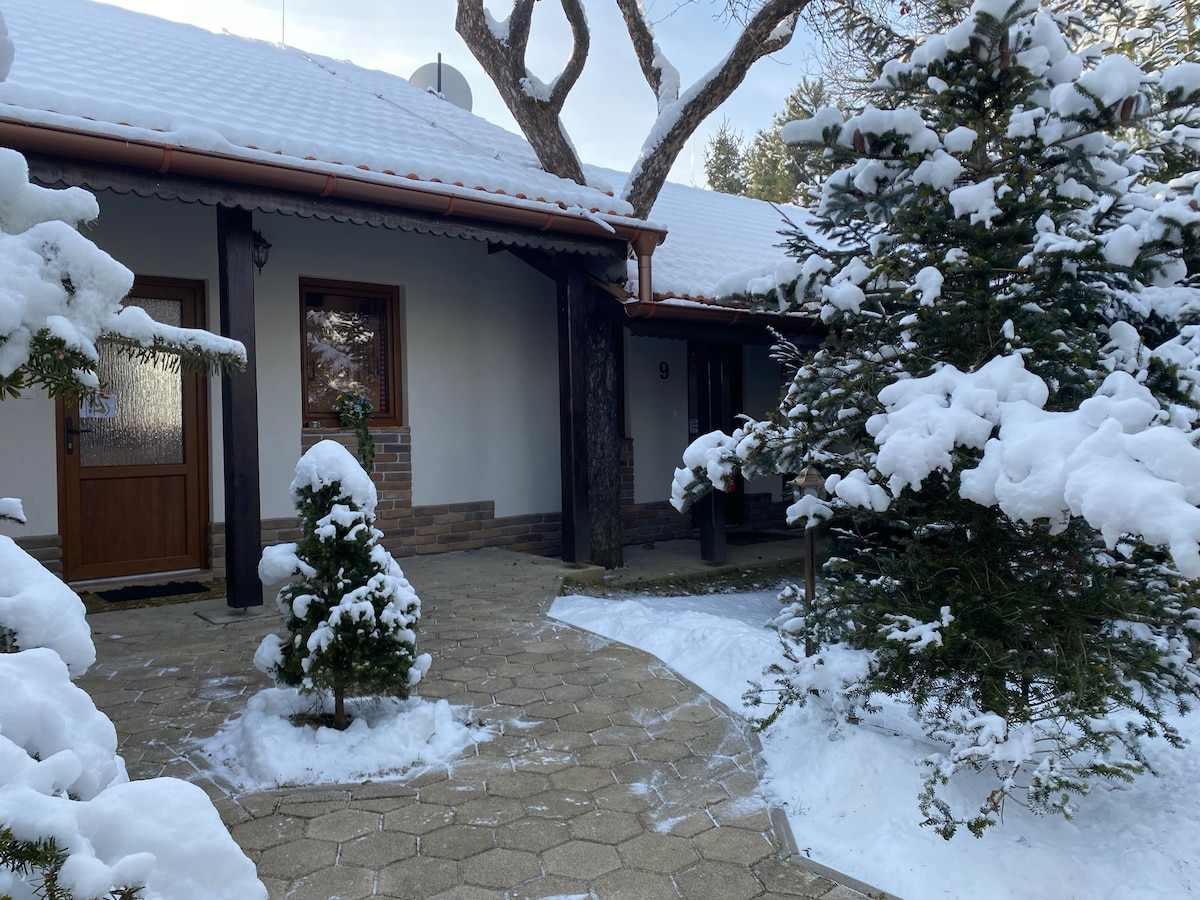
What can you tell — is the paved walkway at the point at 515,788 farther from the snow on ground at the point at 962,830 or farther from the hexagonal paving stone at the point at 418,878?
the snow on ground at the point at 962,830

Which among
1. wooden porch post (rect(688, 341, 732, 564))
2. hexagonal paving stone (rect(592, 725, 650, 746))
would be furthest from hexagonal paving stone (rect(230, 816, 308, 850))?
wooden porch post (rect(688, 341, 732, 564))

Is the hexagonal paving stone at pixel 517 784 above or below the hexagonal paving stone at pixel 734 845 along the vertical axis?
above

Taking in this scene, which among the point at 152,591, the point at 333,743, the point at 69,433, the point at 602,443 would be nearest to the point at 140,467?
the point at 69,433

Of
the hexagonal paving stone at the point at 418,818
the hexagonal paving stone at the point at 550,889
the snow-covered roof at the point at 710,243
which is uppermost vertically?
the snow-covered roof at the point at 710,243

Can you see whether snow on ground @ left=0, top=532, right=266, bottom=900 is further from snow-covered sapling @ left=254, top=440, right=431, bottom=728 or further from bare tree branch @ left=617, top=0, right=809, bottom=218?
bare tree branch @ left=617, top=0, right=809, bottom=218

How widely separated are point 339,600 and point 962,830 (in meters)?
2.23

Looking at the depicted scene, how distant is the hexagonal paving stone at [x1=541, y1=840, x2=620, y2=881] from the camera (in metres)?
2.32

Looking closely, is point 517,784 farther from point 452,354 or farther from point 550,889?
point 452,354

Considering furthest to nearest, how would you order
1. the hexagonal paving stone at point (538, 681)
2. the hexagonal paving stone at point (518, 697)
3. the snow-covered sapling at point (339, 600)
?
the hexagonal paving stone at point (538, 681) < the hexagonal paving stone at point (518, 697) < the snow-covered sapling at point (339, 600)

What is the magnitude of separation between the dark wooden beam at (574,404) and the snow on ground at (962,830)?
3648 millimetres

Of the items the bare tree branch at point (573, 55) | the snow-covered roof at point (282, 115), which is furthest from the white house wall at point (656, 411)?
the bare tree branch at point (573, 55)

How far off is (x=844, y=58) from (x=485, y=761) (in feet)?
33.3

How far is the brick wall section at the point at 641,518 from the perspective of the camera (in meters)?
8.69

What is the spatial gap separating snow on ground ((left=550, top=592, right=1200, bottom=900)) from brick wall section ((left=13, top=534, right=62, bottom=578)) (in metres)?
4.84
